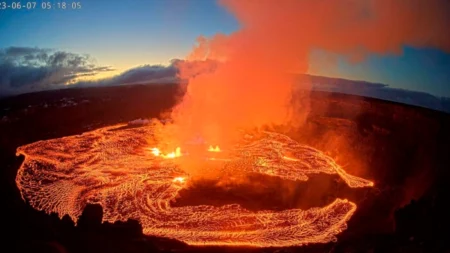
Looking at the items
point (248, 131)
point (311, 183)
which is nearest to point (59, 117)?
point (248, 131)

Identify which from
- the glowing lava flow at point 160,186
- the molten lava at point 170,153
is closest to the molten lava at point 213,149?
the glowing lava flow at point 160,186

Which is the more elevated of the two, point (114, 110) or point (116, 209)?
point (114, 110)

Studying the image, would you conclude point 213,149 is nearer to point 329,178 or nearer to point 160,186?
point 160,186

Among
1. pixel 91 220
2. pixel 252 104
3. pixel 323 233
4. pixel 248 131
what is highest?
pixel 252 104

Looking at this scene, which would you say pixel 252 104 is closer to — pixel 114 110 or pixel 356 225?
pixel 114 110

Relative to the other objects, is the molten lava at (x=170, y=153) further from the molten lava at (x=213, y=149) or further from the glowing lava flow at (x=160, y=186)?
the molten lava at (x=213, y=149)

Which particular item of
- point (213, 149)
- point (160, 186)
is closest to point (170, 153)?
point (213, 149)
